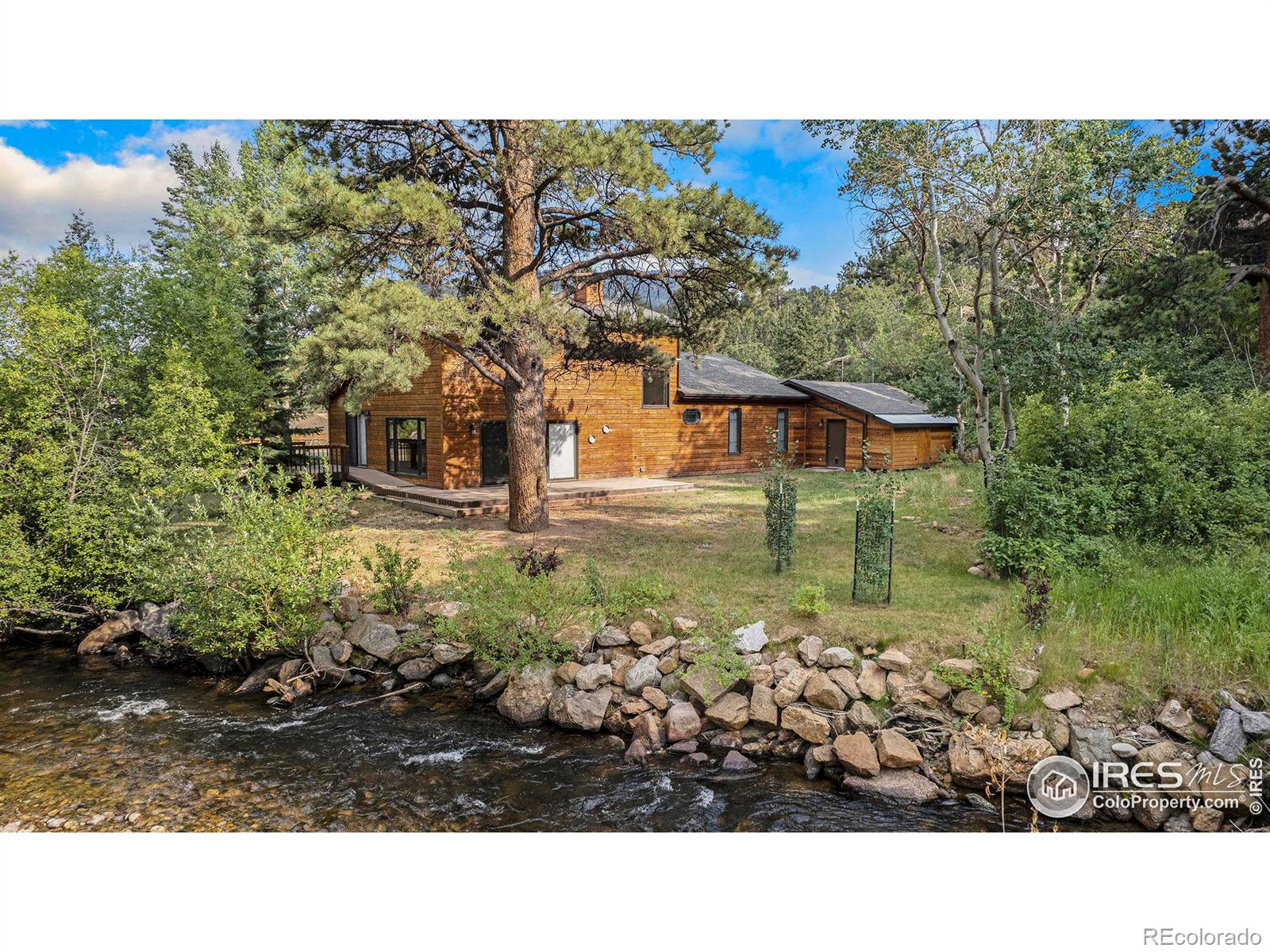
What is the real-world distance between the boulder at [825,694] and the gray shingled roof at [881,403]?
1127 cm

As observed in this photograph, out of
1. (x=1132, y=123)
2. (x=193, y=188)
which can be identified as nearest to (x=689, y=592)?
(x=1132, y=123)

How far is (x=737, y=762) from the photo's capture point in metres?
3.88

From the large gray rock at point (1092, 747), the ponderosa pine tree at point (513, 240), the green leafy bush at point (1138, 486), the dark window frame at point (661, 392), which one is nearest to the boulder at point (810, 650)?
the large gray rock at point (1092, 747)

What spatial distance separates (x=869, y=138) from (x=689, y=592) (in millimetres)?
5068

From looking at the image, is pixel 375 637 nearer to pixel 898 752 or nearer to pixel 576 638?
pixel 576 638

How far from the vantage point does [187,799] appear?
134 inches

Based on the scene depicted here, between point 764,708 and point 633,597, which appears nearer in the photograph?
point 764,708

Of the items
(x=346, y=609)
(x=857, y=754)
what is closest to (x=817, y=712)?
(x=857, y=754)

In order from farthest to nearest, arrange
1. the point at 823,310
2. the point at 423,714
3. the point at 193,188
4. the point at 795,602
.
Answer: the point at 823,310
the point at 193,188
the point at 795,602
the point at 423,714

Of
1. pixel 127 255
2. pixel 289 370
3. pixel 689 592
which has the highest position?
pixel 127 255

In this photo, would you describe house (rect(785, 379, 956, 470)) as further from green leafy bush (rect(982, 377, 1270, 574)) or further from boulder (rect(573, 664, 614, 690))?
boulder (rect(573, 664, 614, 690))

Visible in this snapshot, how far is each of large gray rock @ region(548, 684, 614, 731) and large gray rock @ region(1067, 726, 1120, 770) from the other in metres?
2.93

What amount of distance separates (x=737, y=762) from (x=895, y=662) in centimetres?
131
